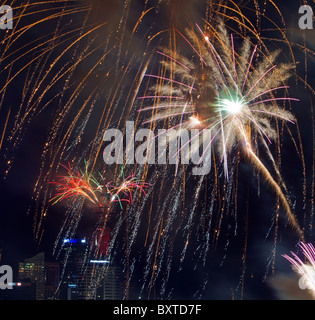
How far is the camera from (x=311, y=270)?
18781 millimetres
